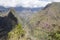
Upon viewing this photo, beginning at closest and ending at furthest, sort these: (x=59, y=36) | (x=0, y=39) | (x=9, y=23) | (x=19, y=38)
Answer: (x=59, y=36)
(x=19, y=38)
(x=0, y=39)
(x=9, y=23)

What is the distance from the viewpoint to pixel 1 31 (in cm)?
12731

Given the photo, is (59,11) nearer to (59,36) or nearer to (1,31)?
(1,31)

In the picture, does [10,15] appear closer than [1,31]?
No

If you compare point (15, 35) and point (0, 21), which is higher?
point (15, 35)

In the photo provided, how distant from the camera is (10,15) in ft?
495

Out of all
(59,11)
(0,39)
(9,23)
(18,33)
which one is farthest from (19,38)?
(59,11)

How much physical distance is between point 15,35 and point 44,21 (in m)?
101

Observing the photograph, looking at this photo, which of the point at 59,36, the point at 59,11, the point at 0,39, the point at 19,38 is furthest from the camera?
the point at 59,11

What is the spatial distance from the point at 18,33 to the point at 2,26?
6756cm

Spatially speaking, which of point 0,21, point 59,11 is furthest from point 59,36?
point 59,11

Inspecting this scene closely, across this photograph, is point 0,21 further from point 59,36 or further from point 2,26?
point 59,36

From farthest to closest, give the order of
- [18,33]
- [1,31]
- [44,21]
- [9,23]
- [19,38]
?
[44,21] → [9,23] → [1,31] → [19,38] → [18,33]

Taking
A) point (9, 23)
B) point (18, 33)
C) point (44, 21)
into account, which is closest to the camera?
point (18, 33)

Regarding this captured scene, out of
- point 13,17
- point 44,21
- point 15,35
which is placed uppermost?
point 15,35
